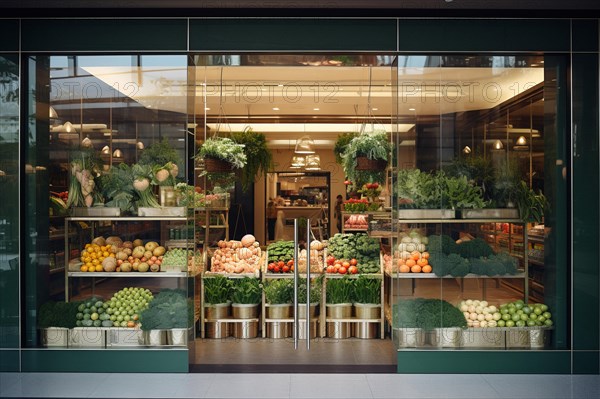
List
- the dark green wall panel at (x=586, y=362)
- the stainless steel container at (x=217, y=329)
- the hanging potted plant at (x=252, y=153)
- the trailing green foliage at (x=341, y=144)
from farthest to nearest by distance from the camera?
the hanging potted plant at (x=252, y=153), the trailing green foliage at (x=341, y=144), the stainless steel container at (x=217, y=329), the dark green wall panel at (x=586, y=362)

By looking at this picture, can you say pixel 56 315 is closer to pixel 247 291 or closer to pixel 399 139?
pixel 247 291

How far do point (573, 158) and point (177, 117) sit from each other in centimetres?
405

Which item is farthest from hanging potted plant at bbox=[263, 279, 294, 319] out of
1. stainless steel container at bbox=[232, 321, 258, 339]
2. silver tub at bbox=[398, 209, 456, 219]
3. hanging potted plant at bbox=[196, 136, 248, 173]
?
silver tub at bbox=[398, 209, 456, 219]

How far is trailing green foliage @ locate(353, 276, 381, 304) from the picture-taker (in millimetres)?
7898

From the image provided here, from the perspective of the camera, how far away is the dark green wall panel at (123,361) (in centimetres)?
629

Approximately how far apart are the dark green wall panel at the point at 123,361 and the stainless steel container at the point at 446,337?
8.32ft

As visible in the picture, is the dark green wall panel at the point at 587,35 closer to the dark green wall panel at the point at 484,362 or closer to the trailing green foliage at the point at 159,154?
the dark green wall panel at the point at 484,362

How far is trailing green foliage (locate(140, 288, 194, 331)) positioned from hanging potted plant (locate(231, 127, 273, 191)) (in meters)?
3.94

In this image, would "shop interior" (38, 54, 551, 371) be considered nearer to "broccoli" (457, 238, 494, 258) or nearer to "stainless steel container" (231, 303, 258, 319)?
"broccoli" (457, 238, 494, 258)

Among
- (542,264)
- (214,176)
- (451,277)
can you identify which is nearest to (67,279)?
(214,176)

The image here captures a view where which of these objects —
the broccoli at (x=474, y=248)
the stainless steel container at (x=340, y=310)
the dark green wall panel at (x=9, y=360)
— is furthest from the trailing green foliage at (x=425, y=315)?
the dark green wall panel at (x=9, y=360)

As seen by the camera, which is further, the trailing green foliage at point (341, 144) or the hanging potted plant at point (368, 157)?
the trailing green foliage at point (341, 144)

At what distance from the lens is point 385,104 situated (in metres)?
11.1

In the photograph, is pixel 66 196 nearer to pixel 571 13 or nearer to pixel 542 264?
pixel 542 264
